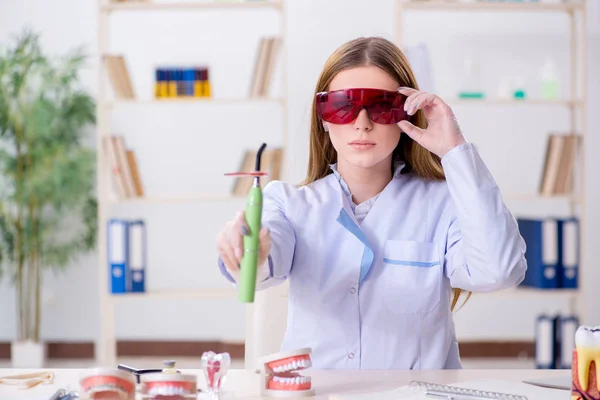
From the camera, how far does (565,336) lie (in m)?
4.19

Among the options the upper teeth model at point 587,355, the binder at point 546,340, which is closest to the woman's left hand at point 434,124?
the upper teeth model at point 587,355

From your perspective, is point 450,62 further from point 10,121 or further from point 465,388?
point 465,388

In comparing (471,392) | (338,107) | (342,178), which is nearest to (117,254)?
(342,178)

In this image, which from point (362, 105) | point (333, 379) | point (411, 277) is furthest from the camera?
point (411, 277)

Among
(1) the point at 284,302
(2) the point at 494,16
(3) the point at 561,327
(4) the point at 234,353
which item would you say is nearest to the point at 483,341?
(3) the point at 561,327

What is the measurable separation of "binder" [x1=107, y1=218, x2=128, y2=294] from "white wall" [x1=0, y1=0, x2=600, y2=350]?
0.75m

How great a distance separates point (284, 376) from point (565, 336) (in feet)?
10.6

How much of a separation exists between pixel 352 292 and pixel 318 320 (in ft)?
0.28

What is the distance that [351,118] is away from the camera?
1.57 metres

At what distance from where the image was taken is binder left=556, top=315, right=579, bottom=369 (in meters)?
4.16

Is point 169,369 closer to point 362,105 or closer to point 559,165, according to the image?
point 362,105

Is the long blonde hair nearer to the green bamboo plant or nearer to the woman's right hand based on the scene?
the woman's right hand

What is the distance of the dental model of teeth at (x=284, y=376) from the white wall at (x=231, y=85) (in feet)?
11.6

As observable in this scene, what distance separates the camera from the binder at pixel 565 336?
4.16 metres
